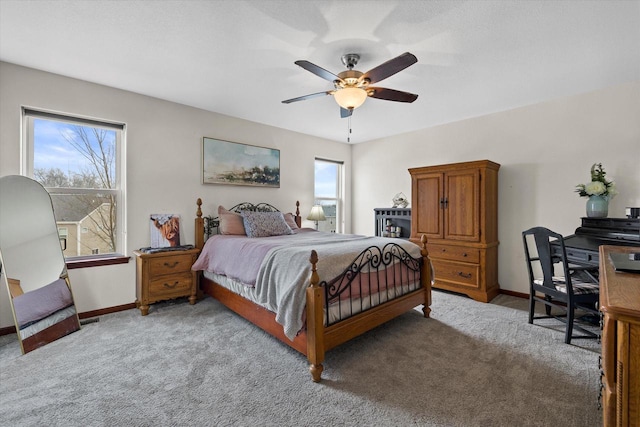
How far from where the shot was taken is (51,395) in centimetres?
183

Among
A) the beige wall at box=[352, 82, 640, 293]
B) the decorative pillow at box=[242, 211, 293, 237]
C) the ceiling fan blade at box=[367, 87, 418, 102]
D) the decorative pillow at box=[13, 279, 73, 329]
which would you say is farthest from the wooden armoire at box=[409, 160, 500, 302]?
the decorative pillow at box=[13, 279, 73, 329]

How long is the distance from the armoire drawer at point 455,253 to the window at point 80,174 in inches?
163

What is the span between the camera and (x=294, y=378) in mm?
2027

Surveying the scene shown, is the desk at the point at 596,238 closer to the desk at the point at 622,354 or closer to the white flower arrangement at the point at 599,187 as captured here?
the white flower arrangement at the point at 599,187

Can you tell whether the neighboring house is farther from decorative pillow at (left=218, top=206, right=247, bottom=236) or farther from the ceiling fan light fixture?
the ceiling fan light fixture

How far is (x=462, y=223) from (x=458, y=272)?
680 mm

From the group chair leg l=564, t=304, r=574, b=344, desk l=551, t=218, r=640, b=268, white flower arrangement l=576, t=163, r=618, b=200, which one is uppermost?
white flower arrangement l=576, t=163, r=618, b=200

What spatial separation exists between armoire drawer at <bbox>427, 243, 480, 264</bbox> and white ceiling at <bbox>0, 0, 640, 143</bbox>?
6.41 ft

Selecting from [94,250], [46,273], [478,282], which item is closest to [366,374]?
[478,282]

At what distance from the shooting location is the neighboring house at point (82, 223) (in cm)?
305

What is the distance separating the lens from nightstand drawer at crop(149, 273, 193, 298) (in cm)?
320

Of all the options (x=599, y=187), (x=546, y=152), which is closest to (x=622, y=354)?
(x=599, y=187)

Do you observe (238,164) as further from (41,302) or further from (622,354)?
(622,354)

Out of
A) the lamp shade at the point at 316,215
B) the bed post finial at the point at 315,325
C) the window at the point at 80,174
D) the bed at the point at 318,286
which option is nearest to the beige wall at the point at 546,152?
the bed at the point at 318,286
